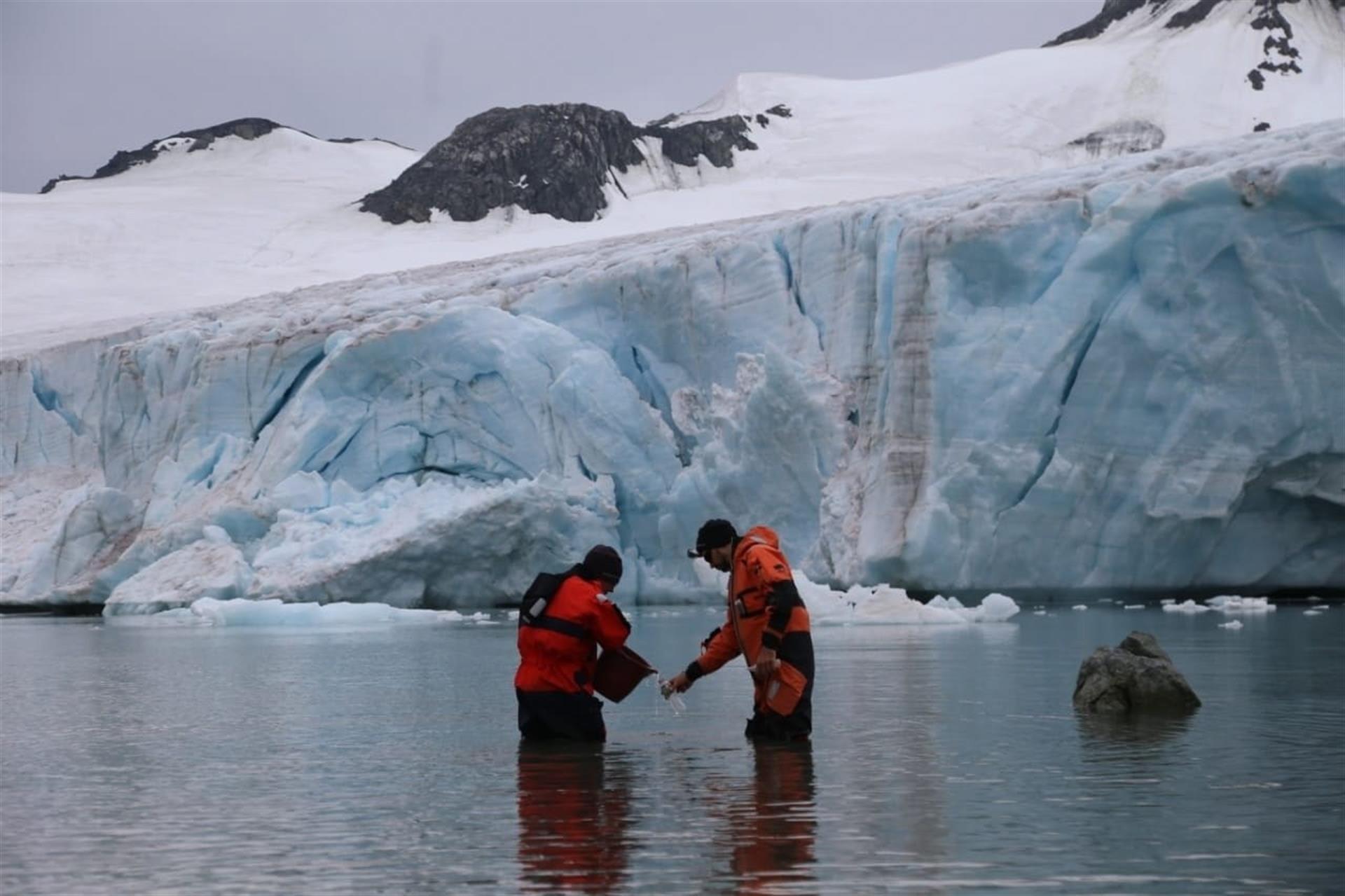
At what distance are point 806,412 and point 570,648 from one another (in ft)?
38.5

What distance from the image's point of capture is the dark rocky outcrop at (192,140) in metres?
48.1

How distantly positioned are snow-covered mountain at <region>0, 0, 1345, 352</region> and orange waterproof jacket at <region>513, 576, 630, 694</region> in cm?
2573

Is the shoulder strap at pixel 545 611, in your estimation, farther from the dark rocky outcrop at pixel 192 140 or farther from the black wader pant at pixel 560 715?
the dark rocky outcrop at pixel 192 140

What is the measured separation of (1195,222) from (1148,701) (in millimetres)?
9741

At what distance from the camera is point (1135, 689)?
284 inches

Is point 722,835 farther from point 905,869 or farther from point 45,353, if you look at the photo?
point 45,353

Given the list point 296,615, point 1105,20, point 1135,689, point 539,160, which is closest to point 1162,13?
point 1105,20

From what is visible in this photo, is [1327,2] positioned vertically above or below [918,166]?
above

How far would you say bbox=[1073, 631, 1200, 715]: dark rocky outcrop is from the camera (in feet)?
23.6

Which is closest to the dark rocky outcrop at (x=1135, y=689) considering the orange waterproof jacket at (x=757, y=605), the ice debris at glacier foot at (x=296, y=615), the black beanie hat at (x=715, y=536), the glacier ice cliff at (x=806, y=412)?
the orange waterproof jacket at (x=757, y=605)

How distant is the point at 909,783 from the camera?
5121 millimetres

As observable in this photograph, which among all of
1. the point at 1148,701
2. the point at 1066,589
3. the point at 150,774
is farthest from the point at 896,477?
the point at 150,774

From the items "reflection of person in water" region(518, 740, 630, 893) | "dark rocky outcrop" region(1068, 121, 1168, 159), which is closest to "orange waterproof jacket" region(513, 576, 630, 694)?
"reflection of person in water" region(518, 740, 630, 893)

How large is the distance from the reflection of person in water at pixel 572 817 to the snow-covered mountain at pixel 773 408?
433 inches
